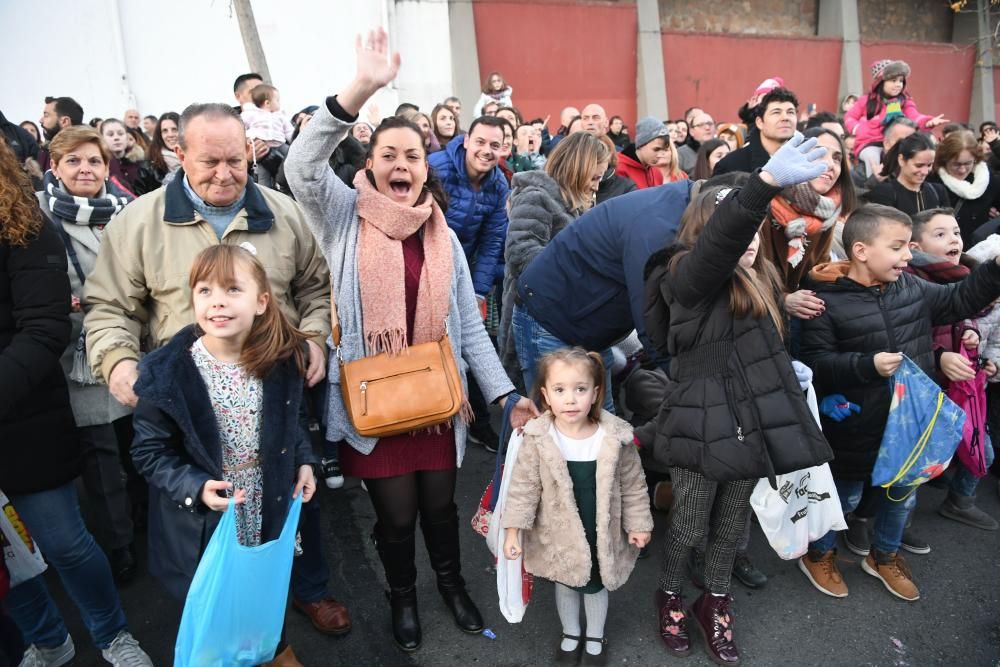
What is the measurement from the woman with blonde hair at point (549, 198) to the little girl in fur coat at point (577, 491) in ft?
3.61

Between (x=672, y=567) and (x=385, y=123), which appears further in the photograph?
(x=672, y=567)

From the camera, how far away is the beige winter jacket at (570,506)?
257 cm

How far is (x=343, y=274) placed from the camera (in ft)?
8.28

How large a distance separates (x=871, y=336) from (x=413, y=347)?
2015 mm

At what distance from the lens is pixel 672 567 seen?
2.83 meters

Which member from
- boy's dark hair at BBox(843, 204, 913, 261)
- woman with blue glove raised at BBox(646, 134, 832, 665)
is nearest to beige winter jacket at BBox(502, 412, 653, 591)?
woman with blue glove raised at BBox(646, 134, 832, 665)

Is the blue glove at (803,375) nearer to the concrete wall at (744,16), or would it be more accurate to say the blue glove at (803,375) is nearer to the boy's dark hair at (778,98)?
the boy's dark hair at (778,98)

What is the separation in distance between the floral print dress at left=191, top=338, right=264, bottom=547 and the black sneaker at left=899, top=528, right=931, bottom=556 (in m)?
3.10

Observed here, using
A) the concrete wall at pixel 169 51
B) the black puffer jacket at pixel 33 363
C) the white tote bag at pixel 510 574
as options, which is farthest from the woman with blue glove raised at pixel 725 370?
the concrete wall at pixel 169 51

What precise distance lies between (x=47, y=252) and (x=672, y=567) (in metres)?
2.57

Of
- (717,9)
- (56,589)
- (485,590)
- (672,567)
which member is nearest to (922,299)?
(672,567)

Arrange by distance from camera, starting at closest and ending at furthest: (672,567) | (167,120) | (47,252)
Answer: (47,252)
(672,567)
(167,120)

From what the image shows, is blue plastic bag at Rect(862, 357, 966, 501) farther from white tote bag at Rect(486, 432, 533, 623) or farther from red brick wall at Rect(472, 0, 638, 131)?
red brick wall at Rect(472, 0, 638, 131)

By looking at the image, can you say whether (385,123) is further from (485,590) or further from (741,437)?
(485,590)
